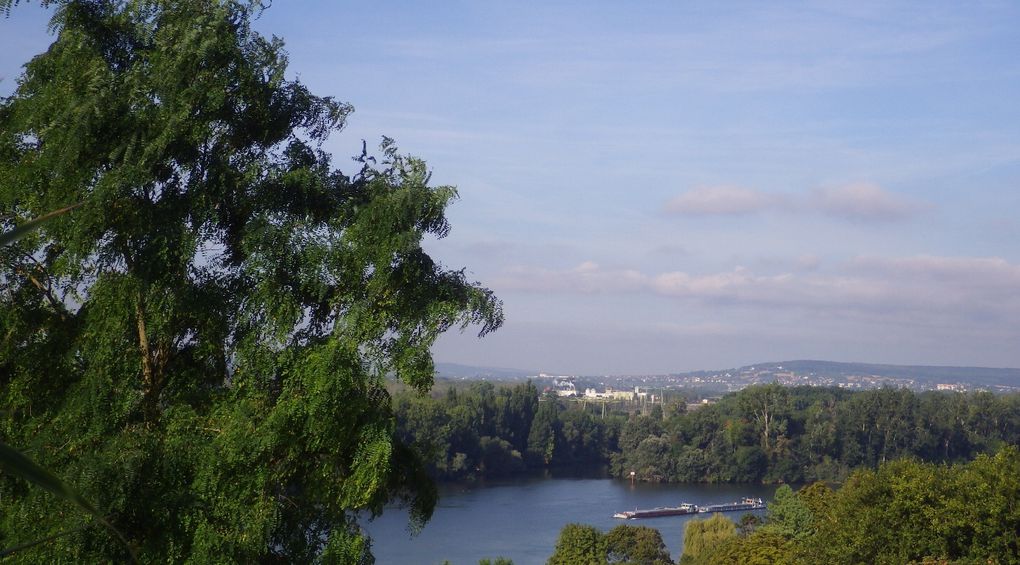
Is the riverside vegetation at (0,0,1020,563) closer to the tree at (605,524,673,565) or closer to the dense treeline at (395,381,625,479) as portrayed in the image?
the tree at (605,524,673,565)

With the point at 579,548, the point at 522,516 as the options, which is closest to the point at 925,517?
the point at 579,548

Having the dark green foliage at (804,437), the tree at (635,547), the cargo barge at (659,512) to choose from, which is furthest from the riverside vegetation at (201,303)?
the dark green foliage at (804,437)

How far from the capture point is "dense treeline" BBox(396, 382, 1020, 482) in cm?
4244

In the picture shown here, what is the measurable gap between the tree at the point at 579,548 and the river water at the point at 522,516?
336 cm

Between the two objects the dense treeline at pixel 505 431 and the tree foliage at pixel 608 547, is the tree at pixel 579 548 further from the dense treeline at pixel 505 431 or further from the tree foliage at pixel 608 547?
the dense treeline at pixel 505 431

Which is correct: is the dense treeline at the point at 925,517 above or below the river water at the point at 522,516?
above

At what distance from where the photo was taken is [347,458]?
4.27 m

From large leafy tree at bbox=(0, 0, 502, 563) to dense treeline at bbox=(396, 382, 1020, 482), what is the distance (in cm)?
3494

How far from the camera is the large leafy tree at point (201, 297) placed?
13.1 ft

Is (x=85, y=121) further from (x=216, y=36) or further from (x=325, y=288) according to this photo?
(x=325, y=288)

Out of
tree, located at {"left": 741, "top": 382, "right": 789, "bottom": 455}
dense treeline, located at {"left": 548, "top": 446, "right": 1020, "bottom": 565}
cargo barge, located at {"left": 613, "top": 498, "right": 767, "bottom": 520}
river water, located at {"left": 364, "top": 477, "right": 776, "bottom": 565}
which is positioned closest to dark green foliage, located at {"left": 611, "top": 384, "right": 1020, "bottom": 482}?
tree, located at {"left": 741, "top": 382, "right": 789, "bottom": 455}

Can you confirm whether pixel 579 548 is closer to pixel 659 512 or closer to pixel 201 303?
pixel 659 512

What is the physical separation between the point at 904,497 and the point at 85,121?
31.2 feet

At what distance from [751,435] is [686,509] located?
13126 millimetres
